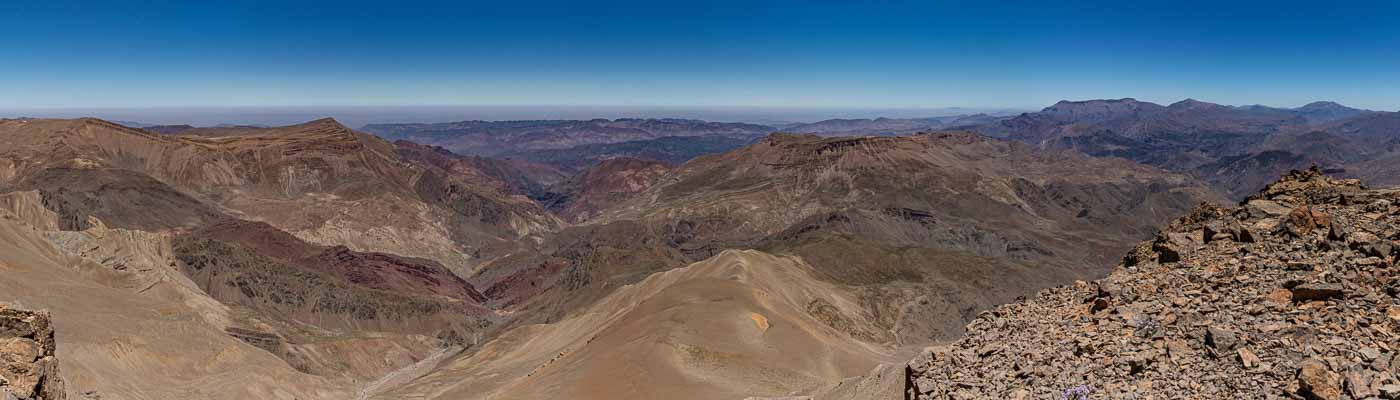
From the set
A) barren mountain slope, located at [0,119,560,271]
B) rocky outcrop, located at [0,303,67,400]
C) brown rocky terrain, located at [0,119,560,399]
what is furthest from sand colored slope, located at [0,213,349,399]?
barren mountain slope, located at [0,119,560,271]

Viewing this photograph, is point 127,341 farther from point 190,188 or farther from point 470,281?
point 190,188

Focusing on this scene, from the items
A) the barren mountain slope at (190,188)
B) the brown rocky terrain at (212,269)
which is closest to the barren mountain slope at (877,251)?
the brown rocky terrain at (212,269)

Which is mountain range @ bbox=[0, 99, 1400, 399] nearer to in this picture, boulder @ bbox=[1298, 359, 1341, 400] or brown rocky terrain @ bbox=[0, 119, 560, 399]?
brown rocky terrain @ bbox=[0, 119, 560, 399]

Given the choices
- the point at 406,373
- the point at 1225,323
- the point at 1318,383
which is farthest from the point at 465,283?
the point at 1318,383

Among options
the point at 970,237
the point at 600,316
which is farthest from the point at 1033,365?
the point at 970,237

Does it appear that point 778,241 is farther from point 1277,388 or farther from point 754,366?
point 1277,388
